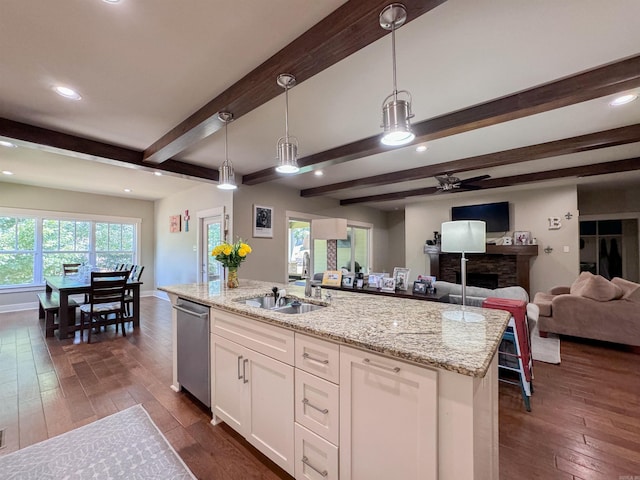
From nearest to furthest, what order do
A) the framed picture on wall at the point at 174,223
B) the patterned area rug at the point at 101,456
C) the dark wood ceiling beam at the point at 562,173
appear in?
1. the patterned area rug at the point at 101,456
2. the dark wood ceiling beam at the point at 562,173
3. the framed picture on wall at the point at 174,223

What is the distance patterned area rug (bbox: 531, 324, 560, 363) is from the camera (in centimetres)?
324

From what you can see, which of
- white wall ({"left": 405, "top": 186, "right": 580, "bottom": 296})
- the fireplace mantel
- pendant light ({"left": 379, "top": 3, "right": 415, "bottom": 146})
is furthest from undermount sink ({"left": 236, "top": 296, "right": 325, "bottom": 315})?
→ white wall ({"left": 405, "top": 186, "right": 580, "bottom": 296})

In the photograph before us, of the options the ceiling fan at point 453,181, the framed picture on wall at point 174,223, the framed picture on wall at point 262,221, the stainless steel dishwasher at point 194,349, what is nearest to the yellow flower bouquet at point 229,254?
the stainless steel dishwasher at point 194,349

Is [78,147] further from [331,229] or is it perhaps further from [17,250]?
[17,250]

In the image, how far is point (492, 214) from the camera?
6160 millimetres

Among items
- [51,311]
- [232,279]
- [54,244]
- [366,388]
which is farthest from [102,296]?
[366,388]

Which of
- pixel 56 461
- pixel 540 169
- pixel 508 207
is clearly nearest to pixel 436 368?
pixel 56 461

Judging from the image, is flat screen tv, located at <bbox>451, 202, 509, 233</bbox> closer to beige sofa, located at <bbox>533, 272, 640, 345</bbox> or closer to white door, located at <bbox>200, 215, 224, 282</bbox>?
beige sofa, located at <bbox>533, 272, 640, 345</bbox>

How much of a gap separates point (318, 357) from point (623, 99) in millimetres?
3328

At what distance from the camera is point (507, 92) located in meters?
2.28

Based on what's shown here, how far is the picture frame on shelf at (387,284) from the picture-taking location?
3547mm

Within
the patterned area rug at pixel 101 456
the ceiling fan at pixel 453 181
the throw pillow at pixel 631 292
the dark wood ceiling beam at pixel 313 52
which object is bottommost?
the patterned area rug at pixel 101 456

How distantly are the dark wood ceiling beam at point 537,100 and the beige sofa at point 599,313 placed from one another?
8.96 ft

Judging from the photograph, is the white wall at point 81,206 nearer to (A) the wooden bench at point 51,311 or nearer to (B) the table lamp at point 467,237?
(A) the wooden bench at point 51,311
